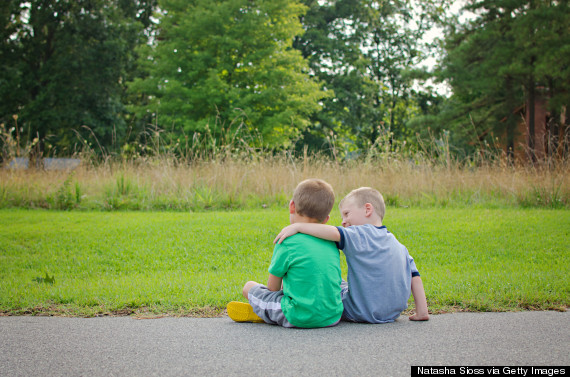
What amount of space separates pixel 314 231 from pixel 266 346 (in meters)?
0.81

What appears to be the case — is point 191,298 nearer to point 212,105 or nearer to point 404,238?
point 404,238

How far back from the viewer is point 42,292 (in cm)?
449

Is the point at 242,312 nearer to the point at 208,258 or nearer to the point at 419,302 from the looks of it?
the point at 419,302

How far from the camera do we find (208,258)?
235 inches

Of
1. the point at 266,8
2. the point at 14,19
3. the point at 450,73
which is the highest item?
the point at 14,19

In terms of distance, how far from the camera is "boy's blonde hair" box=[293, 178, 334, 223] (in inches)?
129

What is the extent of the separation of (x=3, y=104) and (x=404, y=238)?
3145cm

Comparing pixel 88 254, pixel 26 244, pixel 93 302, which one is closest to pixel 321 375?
pixel 93 302

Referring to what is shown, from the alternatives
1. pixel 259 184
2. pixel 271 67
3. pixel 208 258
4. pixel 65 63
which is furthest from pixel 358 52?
pixel 208 258

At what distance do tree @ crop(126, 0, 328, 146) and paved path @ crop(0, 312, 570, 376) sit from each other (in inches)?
686

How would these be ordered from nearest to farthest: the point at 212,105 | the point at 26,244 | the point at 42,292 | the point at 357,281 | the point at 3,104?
the point at 357,281 < the point at 42,292 < the point at 26,244 < the point at 212,105 < the point at 3,104

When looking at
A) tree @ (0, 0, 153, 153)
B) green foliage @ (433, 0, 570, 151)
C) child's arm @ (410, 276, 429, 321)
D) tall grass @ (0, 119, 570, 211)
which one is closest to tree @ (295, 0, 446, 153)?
green foliage @ (433, 0, 570, 151)

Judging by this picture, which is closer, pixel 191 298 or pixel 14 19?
pixel 191 298

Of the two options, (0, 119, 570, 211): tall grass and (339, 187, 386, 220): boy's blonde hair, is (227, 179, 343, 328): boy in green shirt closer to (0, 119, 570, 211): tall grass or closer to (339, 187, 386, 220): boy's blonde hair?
(339, 187, 386, 220): boy's blonde hair
